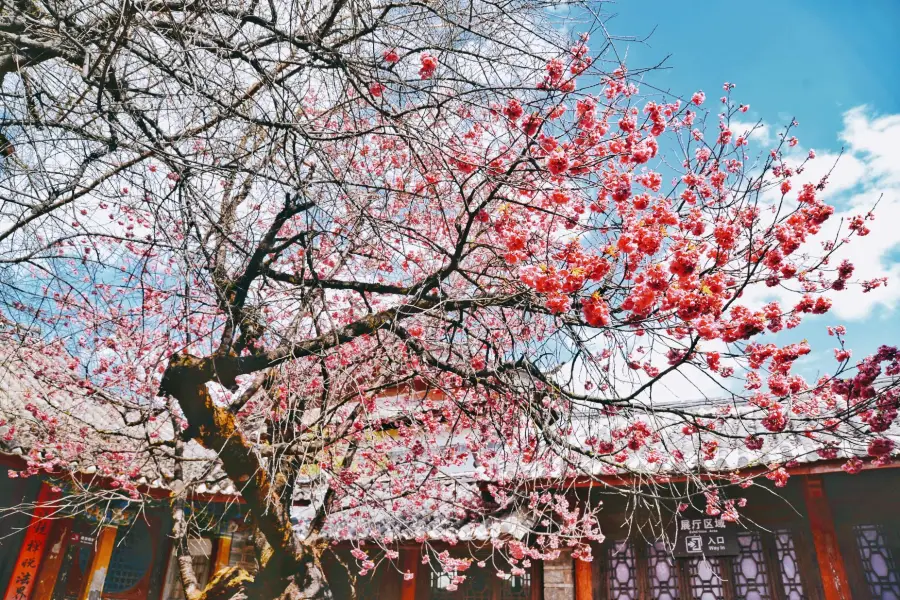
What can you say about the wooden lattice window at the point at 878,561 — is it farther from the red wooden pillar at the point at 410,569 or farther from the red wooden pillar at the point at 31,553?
the red wooden pillar at the point at 31,553

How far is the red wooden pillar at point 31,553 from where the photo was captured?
22.3ft

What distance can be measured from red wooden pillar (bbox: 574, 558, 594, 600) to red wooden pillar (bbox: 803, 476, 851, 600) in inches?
88.3

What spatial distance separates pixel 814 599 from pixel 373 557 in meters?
5.15

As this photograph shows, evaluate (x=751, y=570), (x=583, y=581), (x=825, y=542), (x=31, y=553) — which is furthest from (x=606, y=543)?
(x=31, y=553)

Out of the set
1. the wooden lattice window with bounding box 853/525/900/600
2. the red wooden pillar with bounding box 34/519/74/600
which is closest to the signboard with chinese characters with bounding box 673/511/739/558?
the wooden lattice window with bounding box 853/525/900/600

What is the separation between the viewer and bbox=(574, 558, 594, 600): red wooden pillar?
593cm

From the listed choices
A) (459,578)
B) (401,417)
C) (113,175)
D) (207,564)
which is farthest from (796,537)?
(207,564)

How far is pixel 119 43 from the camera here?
7.12 feet

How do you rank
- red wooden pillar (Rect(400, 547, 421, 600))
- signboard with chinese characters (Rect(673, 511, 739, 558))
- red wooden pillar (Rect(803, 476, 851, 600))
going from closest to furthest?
red wooden pillar (Rect(803, 476, 851, 600))
signboard with chinese characters (Rect(673, 511, 739, 558))
red wooden pillar (Rect(400, 547, 421, 600))

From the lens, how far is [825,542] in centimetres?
526

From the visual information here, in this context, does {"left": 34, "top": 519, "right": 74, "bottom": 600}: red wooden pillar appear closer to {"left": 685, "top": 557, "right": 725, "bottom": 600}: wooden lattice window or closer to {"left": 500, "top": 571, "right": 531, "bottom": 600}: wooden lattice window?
{"left": 500, "top": 571, "right": 531, "bottom": 600}: wooden lattice window

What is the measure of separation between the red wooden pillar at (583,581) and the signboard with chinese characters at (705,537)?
0.98 metres

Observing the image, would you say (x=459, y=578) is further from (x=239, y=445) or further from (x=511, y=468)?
(x=239, y=445)

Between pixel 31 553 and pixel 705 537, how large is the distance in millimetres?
8461
